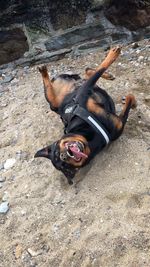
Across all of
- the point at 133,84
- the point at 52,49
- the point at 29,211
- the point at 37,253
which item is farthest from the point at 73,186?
the point at 52,49

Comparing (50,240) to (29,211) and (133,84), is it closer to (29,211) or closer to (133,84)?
(29,211)

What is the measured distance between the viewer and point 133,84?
4840mm

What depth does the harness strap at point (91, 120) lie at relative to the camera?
12.8ft

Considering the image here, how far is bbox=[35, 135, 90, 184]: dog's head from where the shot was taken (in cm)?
356

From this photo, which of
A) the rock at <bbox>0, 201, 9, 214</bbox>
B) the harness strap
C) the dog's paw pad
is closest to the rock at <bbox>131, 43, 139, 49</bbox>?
the dog's paw pad

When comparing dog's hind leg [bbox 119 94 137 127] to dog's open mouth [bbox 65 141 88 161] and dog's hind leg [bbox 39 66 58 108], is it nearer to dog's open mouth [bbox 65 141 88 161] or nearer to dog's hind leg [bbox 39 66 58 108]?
dog's hind leg [bbox 39 66 58 108]

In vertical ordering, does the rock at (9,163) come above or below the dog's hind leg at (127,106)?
below

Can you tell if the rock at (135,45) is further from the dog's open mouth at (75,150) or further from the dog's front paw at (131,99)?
the dog's open mouth at (75,150)

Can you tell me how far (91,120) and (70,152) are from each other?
461 millimetres

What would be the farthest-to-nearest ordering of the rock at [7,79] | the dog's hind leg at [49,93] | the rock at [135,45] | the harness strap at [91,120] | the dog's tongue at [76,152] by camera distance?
1. the rock at [7,79]
2. the rock at [135,45]
3. the dog's hind leg at [49,93]
4. the harness strap at [91,120]
5. the dog's tongue at [76,152]

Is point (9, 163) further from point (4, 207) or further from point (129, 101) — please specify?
point (129, 101)

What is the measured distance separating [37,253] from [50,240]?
0.13m

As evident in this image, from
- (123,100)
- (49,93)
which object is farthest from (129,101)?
(49,93)

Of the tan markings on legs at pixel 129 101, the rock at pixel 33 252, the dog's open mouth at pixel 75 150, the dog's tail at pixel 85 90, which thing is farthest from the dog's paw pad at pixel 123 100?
the rock at pixel 33 252
